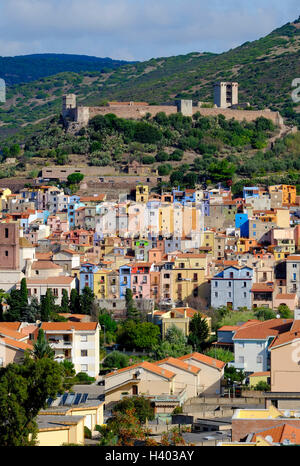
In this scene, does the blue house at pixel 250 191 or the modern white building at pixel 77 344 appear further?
the blue house at pixel 250 191

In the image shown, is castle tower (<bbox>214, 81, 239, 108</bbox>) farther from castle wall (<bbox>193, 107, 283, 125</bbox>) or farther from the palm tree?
the palm tree

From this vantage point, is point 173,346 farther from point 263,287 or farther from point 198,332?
point 263,287

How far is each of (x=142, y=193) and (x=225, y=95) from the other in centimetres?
1971

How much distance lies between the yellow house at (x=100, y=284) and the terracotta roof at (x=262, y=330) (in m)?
7.97

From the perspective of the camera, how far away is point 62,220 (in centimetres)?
4559

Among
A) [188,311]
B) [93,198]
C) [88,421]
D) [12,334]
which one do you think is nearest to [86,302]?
[188,311]

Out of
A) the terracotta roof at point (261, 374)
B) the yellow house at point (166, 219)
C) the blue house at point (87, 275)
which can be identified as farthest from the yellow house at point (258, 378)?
the yellow house at point (166, 219)

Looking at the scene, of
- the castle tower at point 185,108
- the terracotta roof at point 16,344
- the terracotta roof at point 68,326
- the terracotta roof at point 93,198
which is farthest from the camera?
the castle tower at point 185,108

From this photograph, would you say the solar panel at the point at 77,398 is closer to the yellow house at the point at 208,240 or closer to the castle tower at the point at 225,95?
the yellow house at the point at 208,240

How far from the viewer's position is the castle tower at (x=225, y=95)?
66562 mm

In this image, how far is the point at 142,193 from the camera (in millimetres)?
49219

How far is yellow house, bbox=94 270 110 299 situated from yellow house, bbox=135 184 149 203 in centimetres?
1230
